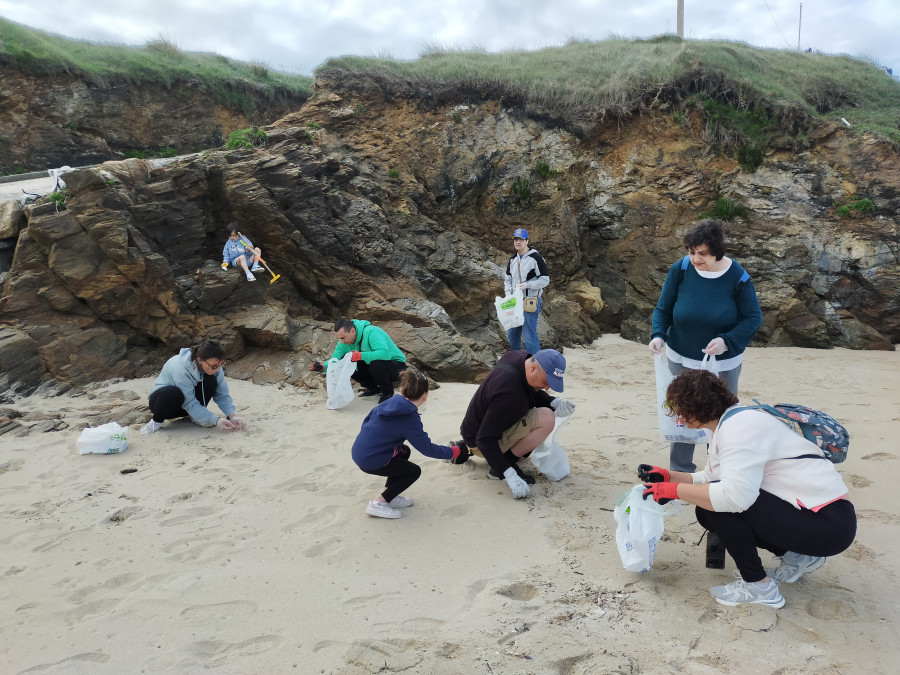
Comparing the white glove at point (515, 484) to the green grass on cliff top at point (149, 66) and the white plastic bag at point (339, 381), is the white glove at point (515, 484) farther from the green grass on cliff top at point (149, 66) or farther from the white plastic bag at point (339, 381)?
the green grass on cliff top at point (149, 66)

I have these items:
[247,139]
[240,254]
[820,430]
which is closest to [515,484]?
[820,430]

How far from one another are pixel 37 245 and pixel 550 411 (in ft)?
22.8

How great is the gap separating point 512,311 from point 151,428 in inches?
169

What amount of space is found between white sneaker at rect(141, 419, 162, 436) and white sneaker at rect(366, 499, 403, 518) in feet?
9.57

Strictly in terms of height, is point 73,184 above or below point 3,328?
above

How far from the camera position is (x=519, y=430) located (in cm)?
398

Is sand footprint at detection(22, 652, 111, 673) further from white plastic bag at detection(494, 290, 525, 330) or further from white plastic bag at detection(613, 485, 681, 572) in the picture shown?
white plastic bag at detection(494, 290, 525, 330)

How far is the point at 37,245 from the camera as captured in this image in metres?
6.88

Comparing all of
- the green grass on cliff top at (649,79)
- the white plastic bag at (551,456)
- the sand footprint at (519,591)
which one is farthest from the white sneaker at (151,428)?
the green grass on cliff top at (649,79)

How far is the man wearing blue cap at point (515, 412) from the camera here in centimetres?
370

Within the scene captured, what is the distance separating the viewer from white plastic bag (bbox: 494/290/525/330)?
6859 millimetres

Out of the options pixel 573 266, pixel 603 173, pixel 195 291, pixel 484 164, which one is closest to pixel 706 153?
pixel 603 173

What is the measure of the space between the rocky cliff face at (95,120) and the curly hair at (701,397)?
48.8ft

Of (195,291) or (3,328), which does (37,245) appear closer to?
(3,328)
